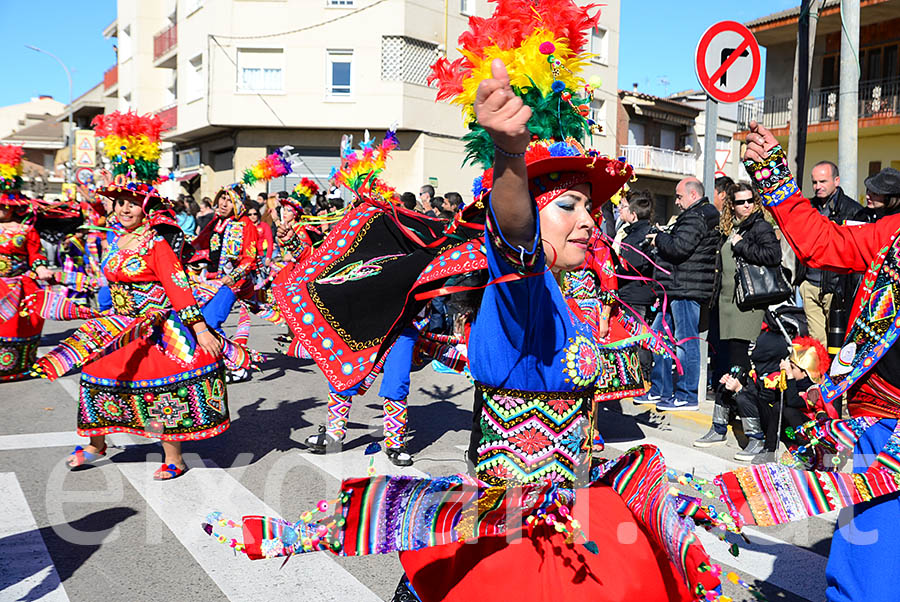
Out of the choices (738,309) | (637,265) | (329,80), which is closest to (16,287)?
(637,265)

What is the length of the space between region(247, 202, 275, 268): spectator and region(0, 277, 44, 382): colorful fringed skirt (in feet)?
8.51

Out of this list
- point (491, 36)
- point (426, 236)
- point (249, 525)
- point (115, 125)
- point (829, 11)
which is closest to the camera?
point (249, 525)

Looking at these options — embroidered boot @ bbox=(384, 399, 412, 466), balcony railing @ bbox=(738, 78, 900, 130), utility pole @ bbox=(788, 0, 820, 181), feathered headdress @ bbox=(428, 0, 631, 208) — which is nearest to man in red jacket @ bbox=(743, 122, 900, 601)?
feathered headdress @ bbox=(428, 0, 631, 208)

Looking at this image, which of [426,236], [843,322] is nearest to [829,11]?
[843,322]

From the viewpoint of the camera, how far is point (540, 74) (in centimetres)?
271

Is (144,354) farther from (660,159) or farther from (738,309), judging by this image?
(660,159)

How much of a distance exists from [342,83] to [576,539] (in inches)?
1037

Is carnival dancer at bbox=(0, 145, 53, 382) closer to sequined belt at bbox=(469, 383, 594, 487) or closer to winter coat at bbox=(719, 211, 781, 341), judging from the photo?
winter coat at bbox=(719, 211, 781, 341)

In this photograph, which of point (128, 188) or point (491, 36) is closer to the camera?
point (491, 36)

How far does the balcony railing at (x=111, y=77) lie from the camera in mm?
45312

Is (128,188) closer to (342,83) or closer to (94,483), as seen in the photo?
(94,483)

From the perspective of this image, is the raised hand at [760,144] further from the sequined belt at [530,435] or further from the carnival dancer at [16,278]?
the carnival dancer at [16,278]

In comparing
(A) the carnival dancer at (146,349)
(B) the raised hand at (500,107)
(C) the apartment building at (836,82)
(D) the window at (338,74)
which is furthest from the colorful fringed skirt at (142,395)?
(D) the window at (338,74)

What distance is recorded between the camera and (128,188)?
579 centimetres
